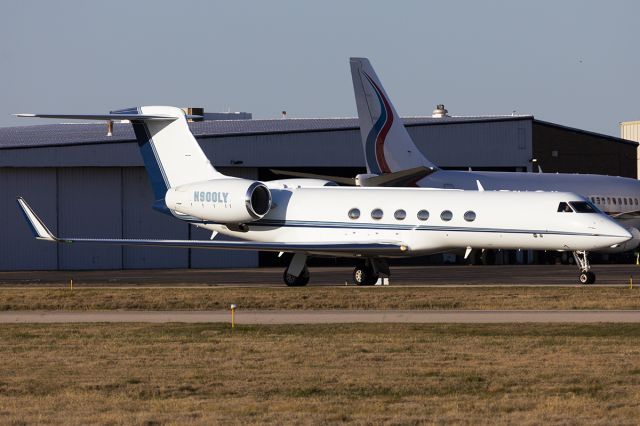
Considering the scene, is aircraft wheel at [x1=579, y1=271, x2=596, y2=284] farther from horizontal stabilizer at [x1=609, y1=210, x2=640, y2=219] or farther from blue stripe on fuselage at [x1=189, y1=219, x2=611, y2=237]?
horizontal stabilizer at [x1=609, y1=210, x2=640, y2=219]

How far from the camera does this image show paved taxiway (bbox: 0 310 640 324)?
2278cm

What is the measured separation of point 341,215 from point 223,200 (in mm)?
3189

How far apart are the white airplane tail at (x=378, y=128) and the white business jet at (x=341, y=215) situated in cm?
1111

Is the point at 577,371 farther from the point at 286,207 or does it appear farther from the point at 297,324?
the point at 286,207

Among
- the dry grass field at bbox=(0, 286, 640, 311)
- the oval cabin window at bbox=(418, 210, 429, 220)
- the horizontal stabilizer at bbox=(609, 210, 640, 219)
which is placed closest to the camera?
the dry grass field at bbox=(0, 286, 640, 311)

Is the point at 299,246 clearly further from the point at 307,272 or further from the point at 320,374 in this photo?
the point at 320,374

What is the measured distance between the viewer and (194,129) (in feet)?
199

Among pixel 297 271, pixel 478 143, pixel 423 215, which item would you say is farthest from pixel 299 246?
pixel 478 143

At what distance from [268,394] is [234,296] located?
577 inches

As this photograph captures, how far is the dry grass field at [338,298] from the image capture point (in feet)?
86.3

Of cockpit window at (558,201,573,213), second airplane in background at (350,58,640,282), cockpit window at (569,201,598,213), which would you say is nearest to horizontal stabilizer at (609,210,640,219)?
second airplane in background at (350,58,640,282)

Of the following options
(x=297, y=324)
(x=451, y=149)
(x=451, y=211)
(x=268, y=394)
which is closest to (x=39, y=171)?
(x=451, y=149)

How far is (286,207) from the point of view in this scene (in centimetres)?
3494

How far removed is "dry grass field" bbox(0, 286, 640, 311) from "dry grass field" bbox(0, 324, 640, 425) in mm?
4634
